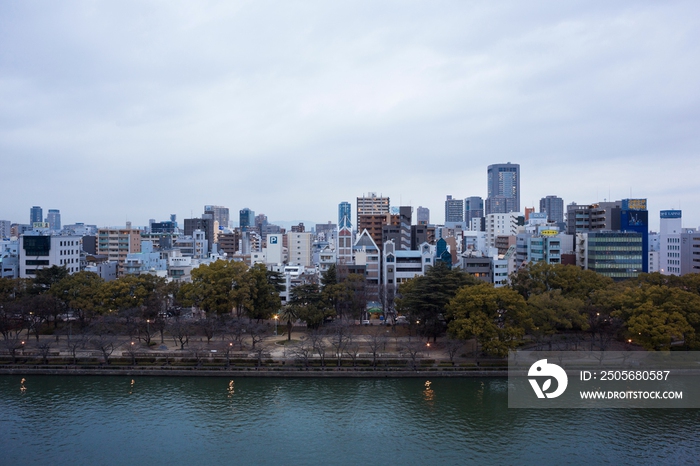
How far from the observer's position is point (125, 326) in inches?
1055

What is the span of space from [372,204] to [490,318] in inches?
2123

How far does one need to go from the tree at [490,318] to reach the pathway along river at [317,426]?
6.17 ft

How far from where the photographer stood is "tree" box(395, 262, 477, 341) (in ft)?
86.6

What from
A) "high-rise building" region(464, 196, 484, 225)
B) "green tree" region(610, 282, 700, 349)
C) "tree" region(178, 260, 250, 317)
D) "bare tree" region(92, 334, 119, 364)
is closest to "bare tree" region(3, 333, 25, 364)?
"bare tree" region(92, 334, 119, 364)

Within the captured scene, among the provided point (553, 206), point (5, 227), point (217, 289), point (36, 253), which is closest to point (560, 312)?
point (217, 289)

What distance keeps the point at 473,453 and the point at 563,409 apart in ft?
17.4

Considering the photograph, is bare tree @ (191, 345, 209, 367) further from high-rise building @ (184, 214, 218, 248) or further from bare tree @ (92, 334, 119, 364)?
high-rise building @ (184, 214, 218, 248)

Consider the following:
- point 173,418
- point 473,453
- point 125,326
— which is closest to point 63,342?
point 125,326

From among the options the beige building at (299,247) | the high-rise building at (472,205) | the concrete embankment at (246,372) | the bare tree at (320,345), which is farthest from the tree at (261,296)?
the high-rise building at (472,205)

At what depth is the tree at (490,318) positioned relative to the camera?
22547 millimetres

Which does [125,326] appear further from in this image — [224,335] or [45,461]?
[45,461]

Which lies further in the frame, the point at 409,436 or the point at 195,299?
the point at 195,299

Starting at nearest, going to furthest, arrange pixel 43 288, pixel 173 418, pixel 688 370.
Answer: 1. pixel 173 418
2. pixel 688 370
3. pixel 43 288

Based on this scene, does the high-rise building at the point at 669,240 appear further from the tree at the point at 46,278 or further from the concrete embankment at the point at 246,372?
the tree at the point at 46,278
